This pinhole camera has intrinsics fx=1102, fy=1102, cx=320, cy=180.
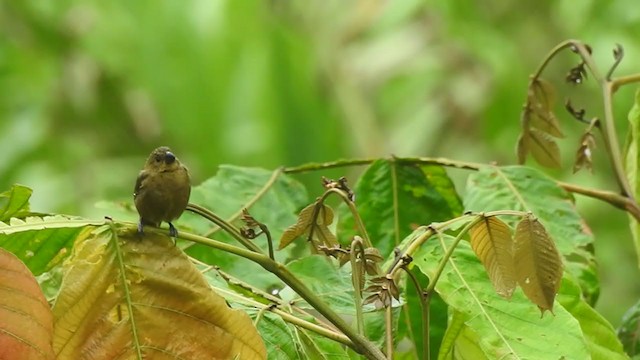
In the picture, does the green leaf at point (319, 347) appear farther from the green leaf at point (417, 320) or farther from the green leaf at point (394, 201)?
the green leaf at point (394, 201)

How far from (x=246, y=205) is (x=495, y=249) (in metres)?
0.42

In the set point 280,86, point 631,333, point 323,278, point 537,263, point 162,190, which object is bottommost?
point 631,333

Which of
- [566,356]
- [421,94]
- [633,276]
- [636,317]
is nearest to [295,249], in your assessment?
[636,317]

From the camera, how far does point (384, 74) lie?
3418 millimetres

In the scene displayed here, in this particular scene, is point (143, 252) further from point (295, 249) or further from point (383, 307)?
point (295, 249)

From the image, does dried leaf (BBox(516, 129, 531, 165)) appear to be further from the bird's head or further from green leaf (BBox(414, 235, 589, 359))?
the bird's head

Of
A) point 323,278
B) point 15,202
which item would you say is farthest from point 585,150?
point 15,202

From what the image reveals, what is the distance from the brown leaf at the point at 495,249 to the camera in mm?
775

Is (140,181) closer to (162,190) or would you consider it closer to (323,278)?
(162,190)

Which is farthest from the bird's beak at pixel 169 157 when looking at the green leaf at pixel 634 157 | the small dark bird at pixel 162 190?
the green leaf at pixel 634 157

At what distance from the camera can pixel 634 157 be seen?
1.12 meters

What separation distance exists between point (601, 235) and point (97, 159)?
5.11ft

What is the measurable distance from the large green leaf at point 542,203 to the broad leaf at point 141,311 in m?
0.41

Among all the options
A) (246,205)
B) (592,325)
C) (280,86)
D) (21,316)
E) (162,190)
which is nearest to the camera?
(21,316)
